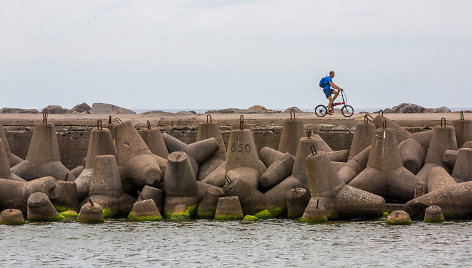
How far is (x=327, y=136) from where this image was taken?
71.3ft

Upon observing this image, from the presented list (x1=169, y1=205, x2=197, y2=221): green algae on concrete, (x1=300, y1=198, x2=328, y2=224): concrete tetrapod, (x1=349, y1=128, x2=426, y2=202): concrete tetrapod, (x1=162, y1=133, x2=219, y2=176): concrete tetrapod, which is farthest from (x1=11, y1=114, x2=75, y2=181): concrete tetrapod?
(x1=349, y1=128, x2=426, y2=202): concrete tetrapod

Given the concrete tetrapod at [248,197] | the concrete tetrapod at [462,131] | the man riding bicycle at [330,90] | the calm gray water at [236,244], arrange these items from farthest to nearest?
the man riding bicycle at [330,90] < the concrete tetrapod at [462,131] < the concrete tetrapod at [248,197] < the calm gray water at [236,244]

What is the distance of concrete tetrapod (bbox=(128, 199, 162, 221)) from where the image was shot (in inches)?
687

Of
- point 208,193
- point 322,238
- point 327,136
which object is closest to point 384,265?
point 322,238

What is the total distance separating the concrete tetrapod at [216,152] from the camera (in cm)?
1948

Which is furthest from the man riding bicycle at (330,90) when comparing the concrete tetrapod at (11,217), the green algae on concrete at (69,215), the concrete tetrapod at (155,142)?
the concrete tetrapod at (11,217)

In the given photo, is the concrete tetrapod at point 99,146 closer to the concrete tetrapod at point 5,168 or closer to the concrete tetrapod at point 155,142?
the concrete tetrapod at point 155,142

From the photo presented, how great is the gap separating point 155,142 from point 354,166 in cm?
372

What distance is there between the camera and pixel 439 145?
18859mm

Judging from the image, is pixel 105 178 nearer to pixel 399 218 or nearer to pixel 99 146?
pixel 99 146

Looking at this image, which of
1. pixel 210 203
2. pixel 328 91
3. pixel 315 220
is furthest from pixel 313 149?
pixel 328 91

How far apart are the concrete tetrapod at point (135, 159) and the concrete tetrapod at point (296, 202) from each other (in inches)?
89.6

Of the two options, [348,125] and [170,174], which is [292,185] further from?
[348,125]

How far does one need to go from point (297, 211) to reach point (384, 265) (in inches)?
118
